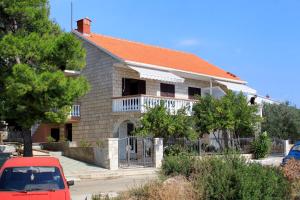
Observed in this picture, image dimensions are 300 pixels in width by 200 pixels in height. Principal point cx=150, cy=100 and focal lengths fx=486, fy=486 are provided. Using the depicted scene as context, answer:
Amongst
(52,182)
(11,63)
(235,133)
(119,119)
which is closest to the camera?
(52,182)

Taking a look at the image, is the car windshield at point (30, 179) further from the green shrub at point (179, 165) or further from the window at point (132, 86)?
the window at point (132, 86)

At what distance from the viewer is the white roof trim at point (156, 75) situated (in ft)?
98.9

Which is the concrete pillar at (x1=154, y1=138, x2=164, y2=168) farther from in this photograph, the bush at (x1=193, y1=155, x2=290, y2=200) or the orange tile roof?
the bush at (x1=193, y1=155, x2=290, y2=200)

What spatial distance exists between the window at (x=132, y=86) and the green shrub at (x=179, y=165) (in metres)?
20.5

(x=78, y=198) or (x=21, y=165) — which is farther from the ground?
(x=21, y=165)

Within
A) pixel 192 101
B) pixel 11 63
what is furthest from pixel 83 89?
pixel 192 101

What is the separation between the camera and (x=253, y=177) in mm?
Result: 9703

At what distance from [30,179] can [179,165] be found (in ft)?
12.3

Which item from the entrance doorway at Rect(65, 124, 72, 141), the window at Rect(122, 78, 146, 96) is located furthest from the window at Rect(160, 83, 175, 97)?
the entrance doorway at Rect(65, 124, 72, 141)

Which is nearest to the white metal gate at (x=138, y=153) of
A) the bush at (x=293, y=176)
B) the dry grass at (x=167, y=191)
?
the bush at (x=293, y=176)

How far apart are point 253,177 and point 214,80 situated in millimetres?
28084

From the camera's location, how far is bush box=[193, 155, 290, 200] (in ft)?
30.9

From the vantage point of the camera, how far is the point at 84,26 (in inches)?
1372

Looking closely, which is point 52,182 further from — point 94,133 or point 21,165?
point 94,133
